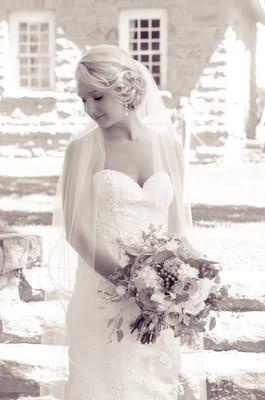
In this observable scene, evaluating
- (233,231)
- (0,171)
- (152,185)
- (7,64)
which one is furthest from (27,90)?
(152,185)

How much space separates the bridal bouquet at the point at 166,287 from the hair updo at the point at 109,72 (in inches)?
14.6

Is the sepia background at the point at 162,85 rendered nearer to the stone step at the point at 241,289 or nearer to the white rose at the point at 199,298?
the stone step at the point at 241,289

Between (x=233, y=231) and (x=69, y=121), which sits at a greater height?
(x=69, y=121)

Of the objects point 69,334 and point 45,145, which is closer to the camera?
point 69,334

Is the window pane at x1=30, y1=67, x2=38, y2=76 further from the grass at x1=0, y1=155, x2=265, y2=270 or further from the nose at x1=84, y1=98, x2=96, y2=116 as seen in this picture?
the nose at x1=84, y1=98, x2=96, y2=116

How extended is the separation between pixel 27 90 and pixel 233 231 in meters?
3.09

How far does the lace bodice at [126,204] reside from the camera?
82.4 inches

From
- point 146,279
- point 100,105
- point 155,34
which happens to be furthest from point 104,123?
point 155,34

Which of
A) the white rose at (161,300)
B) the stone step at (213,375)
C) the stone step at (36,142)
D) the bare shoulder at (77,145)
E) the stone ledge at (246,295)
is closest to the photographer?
the white rose at (161,300)

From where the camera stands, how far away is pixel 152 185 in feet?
6.90

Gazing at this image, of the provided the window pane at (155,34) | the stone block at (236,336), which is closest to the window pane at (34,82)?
the window pane at (155,34)

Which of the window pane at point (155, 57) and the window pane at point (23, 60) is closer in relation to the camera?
the window pane at point (155, 57)

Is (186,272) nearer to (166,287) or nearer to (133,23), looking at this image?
(166,287)

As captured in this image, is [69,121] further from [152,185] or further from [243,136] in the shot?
[152,185]
